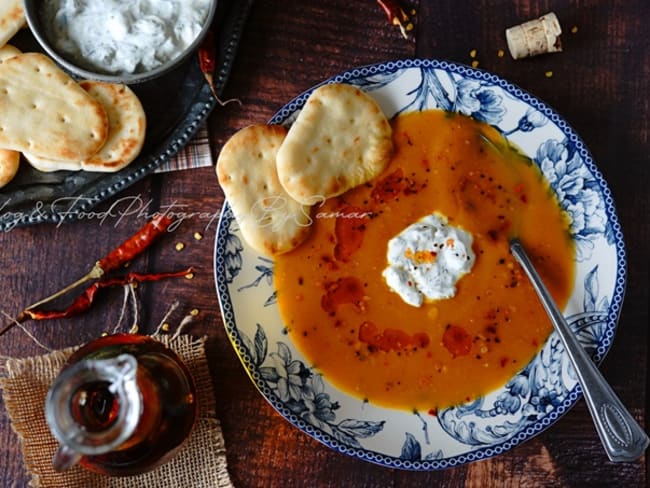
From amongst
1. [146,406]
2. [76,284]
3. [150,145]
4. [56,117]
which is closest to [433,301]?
[146,406]

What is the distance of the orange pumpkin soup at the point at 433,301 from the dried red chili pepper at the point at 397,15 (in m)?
0.30

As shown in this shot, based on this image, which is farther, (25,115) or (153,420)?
(25,115)

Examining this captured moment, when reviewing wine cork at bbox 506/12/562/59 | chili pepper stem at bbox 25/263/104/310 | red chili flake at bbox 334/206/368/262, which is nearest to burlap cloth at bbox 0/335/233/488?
chili pepper stem at bbox 25/263/104/310

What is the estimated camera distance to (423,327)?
88.4 inches

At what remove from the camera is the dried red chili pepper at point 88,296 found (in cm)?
234

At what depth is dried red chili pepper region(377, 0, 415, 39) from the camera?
2.31 m

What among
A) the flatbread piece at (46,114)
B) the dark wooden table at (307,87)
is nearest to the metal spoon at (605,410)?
the dark wooden table at (307,87)

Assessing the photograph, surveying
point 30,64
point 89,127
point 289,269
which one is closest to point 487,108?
point 289,269

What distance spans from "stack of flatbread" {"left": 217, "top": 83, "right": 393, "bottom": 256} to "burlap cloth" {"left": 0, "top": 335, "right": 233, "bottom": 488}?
0.45 m

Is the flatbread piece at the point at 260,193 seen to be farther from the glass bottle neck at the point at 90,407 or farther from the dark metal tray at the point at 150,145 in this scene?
the glass bottle neck at the point at 90,407

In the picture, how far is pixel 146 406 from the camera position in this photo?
6.53 feet

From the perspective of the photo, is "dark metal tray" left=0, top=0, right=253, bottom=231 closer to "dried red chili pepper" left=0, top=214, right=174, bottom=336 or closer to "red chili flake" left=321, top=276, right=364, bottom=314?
"dried red chili pepper" left=0, top=214, right=174, bottom=336

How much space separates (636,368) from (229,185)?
1404 millimetres

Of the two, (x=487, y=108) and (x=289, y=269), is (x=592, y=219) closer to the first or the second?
(x=487, y=108)
